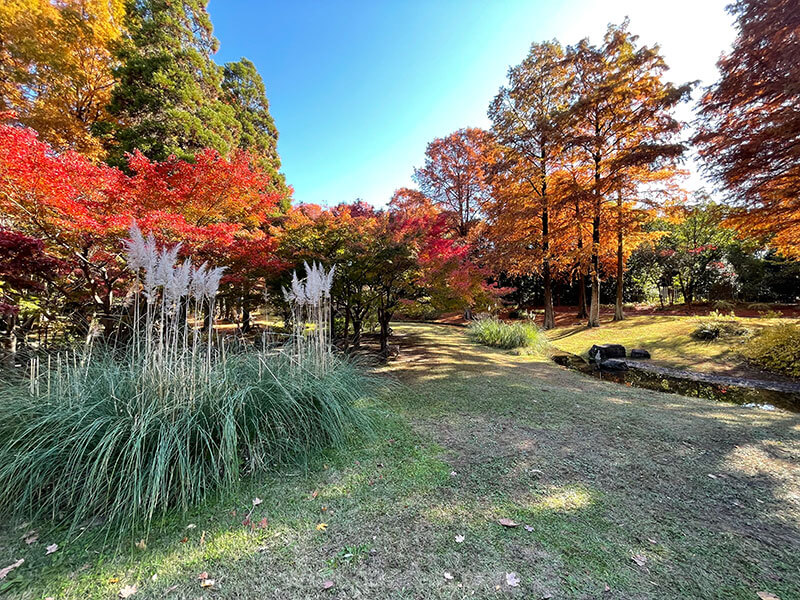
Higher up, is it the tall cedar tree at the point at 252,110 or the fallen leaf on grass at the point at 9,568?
the tall cedar tree at the point at 252,110

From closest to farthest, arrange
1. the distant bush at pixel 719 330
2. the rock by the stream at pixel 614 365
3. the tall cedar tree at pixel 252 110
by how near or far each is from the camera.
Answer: the rock by the stream at pixel 614 365, the distant bush at pixel 719 330, the tall cedar tree at pixel 252 110

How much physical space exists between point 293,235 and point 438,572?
15.1 feet

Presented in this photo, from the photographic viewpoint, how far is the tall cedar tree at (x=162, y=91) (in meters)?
7.94

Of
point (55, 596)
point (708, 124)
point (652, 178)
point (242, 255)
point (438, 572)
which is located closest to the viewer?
point (55, 596)

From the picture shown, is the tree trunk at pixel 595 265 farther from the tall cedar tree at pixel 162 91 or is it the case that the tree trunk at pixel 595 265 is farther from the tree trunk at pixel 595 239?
the tall cedar tree at pixel 162 91

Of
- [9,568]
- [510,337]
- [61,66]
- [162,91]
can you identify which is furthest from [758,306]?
[61,66]

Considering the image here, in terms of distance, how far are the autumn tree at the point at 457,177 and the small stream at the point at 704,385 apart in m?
9.36

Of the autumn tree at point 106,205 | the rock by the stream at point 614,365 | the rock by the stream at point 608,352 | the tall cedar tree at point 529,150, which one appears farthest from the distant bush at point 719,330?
the autumn tree at point 106,205

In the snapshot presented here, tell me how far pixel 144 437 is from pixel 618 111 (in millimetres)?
12428

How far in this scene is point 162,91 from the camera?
26.9ft

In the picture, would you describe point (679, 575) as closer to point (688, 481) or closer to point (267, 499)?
point (688, 481)

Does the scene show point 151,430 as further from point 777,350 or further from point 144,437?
point 777,350

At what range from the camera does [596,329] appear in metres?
10.3

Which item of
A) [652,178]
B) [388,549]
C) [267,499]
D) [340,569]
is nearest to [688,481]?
[388,549]
